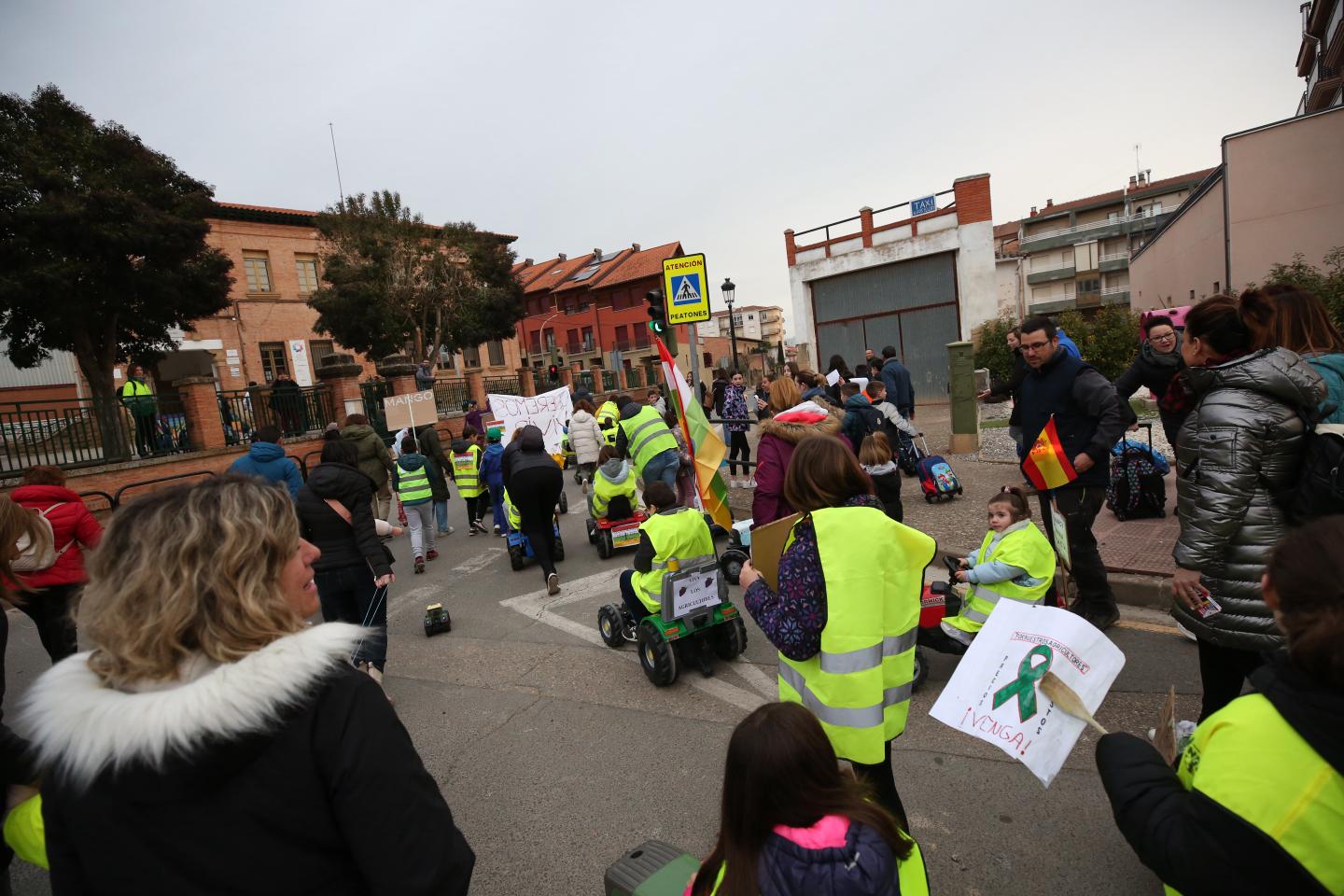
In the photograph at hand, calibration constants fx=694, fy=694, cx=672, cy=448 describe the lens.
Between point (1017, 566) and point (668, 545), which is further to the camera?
point (668, 545)

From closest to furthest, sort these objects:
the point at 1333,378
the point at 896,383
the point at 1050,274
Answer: the point at 1333,378, the point at 896,383, the point at 1050,274

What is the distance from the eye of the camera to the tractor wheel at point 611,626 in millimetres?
5320

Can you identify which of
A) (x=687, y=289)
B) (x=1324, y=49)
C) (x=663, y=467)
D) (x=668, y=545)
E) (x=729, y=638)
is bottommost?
(x=729, y=638)

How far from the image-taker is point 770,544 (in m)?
2.62

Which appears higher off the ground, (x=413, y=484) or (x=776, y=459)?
(x=776, y=459)

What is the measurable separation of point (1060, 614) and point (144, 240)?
2041 centimetres

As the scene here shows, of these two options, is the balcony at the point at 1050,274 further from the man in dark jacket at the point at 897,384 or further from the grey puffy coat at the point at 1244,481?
the grey puffy coat at the point at 1244,481

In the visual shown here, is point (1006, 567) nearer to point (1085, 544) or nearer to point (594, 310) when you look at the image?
point (1085, 544)

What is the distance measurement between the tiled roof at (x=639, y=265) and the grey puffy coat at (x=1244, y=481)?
191ft

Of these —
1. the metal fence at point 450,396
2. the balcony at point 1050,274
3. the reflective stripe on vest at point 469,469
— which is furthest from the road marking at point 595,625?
the balcony at point 1050,274

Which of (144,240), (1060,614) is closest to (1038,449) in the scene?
(1060,614)

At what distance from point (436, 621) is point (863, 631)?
15.9 ft

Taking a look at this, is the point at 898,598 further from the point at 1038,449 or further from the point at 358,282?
the point at 358,282

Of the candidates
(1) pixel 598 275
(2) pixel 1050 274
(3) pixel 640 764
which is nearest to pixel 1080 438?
(3) pixel 640 764
